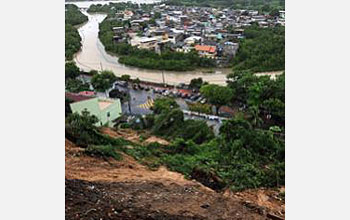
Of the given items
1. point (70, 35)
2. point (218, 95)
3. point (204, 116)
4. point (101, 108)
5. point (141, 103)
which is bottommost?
point (204, 116)

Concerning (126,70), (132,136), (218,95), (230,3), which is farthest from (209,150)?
(230,3)

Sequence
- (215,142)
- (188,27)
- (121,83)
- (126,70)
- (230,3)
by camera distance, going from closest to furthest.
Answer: (215,142)
(121,83)
(126,70)
(188,27)
(230,3)

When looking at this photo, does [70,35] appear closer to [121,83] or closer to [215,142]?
[121,83]

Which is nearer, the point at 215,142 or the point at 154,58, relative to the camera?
the point at 215,142

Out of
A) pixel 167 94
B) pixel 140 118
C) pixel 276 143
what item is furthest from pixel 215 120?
pixel 276 143

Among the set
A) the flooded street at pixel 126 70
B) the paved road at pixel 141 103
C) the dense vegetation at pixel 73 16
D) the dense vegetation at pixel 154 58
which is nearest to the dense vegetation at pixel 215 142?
the paved road at pixel 141 103

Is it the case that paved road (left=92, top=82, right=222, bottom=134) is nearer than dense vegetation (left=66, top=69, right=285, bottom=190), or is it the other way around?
dense vegetation (left=66, top=69, right=285, bottom=190)

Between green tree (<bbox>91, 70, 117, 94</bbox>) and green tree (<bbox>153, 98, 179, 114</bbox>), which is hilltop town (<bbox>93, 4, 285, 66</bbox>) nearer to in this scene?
green tree (<bbox>153, 98, 179, 114</bbox>)

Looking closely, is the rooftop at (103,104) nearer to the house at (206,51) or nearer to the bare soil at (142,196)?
the bare soil at (142,196)

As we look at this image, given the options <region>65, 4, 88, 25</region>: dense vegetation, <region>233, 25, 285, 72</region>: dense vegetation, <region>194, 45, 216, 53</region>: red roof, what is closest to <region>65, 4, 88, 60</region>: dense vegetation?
<region>65, 4, 88, 25</region>: dense vegetation
